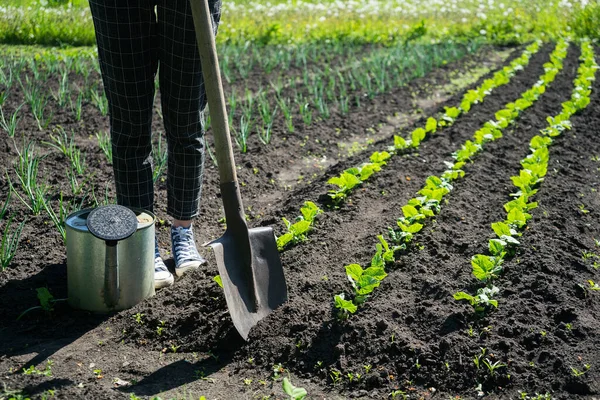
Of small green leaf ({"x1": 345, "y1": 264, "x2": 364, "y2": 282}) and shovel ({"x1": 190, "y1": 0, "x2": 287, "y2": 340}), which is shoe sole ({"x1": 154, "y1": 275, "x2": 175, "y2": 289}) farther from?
small green leaf ({"x1": 345, "y1": 264, "x2": 364, "y2": 282})

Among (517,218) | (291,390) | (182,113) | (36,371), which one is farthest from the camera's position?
(517,218)

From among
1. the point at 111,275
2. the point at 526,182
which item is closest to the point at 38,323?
the point at 111,275

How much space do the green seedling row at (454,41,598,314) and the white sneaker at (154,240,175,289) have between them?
1124 mm

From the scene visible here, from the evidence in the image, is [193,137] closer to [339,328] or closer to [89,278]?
[89,278]

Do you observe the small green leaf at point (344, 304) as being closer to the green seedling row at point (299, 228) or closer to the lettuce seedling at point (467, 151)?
the green seedling row at point (299, 228)

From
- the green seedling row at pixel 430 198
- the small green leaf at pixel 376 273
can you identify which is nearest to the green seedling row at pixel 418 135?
the green seedling row at pixel 430 198

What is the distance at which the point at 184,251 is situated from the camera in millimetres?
3121

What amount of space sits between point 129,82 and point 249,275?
2.77ft

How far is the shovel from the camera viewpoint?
8.14 ft

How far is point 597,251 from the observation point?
3.34 meters

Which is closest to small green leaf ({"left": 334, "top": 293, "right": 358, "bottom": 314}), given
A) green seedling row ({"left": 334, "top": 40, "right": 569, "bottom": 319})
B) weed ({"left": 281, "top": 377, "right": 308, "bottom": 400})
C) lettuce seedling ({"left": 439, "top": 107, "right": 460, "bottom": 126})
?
green seedling row ({"left": 334, "top": 40, "right": 569, "bottom": 319})

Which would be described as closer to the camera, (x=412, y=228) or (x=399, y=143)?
(x=412, y=228)

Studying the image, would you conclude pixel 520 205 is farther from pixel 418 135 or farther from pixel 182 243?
pixel 182 243

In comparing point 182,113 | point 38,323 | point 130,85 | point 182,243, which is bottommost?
point 38,323
